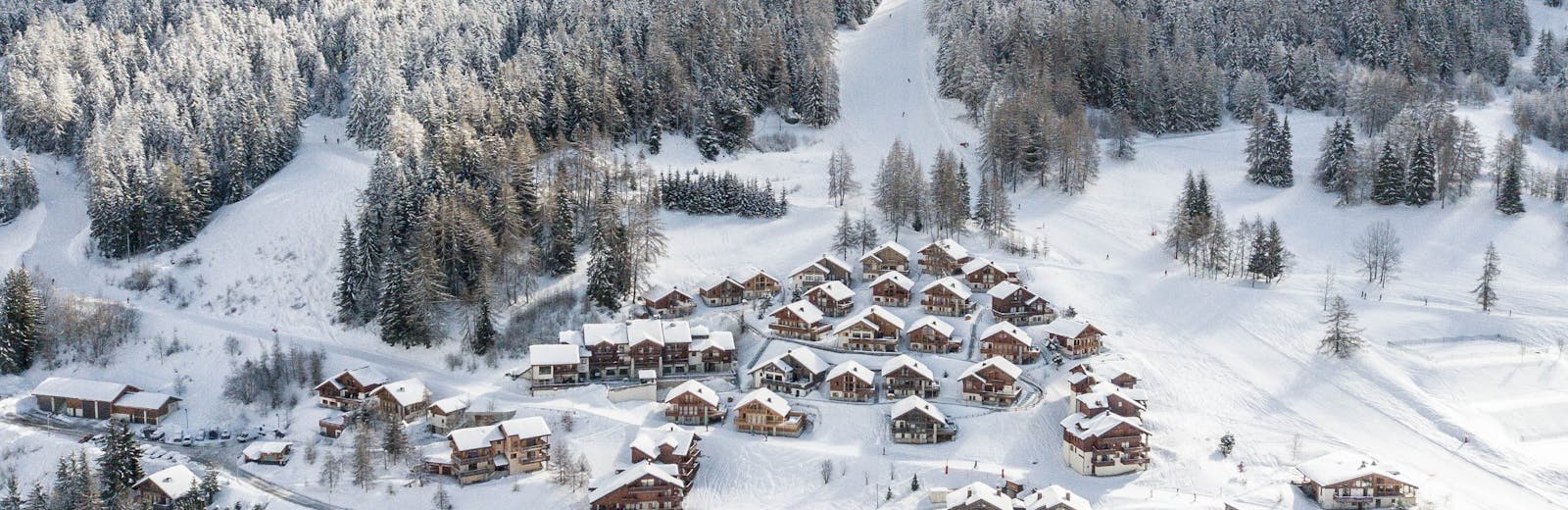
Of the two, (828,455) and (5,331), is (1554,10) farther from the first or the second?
(5,331)

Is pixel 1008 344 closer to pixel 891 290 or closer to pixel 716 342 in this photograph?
pixel 891 290

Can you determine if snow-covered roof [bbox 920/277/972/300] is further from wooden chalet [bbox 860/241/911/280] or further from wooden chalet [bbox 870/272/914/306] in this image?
wooden chalet [bbox 860/241/911/280]

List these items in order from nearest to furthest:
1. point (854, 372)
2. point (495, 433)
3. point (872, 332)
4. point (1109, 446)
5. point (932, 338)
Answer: point (1109, 446), point (495, 433), point (854, 372), point (932, 338), point (872, 332)

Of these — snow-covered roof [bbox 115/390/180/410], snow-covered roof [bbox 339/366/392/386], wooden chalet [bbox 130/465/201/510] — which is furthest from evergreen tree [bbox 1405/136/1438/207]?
snow-covered roof [bbox 115/390/180/410]

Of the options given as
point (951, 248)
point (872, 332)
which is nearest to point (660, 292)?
point (872, 332)

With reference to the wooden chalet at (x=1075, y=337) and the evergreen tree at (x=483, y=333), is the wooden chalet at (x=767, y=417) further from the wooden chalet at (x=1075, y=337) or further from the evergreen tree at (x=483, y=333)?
the evergreen tree at (x=483, y=333)

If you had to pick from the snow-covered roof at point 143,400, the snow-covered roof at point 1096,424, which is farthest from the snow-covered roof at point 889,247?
the snow-covered roof at point 143,400
